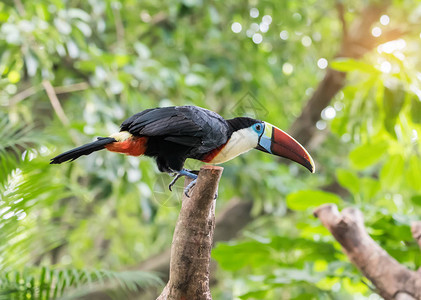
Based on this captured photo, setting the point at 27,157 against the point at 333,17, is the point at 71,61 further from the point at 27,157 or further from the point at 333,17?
the point at 333,17

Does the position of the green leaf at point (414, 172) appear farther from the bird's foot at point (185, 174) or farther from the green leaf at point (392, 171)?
the bird's foot at point (185, 174)

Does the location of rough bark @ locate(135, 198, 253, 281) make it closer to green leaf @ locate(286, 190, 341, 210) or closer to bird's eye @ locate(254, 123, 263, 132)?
green leaf @ locate(286, 190, 341, 210)

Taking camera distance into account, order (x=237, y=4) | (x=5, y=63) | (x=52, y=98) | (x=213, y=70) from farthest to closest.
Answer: (x=237, y=4)
(x=213, y=70)
(x=52, y=98)
(x=5, y=63)

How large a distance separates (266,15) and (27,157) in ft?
9.51

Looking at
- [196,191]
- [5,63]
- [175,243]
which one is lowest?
[175,243]

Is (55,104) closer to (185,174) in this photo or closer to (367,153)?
(185,174)

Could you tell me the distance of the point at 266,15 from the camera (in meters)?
3.75

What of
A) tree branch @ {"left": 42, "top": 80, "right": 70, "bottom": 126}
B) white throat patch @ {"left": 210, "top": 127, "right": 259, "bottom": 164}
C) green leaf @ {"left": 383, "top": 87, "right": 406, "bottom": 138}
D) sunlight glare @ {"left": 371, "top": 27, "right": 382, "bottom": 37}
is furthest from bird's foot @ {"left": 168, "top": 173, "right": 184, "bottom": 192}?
sunlight glare @ {"left": 371, "top": 27, "right": 382, "bottom": 37}

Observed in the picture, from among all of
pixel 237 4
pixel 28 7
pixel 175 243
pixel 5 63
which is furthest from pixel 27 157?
pixel 237 4

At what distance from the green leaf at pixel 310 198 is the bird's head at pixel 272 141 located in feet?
1.39

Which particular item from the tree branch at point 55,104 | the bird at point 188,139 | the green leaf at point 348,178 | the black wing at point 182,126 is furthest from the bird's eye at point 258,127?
the tree branch at point 55,104

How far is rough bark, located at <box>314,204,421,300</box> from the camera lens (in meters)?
1.50

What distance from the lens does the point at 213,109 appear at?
3.20 metres

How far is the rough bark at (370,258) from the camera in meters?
1.50
